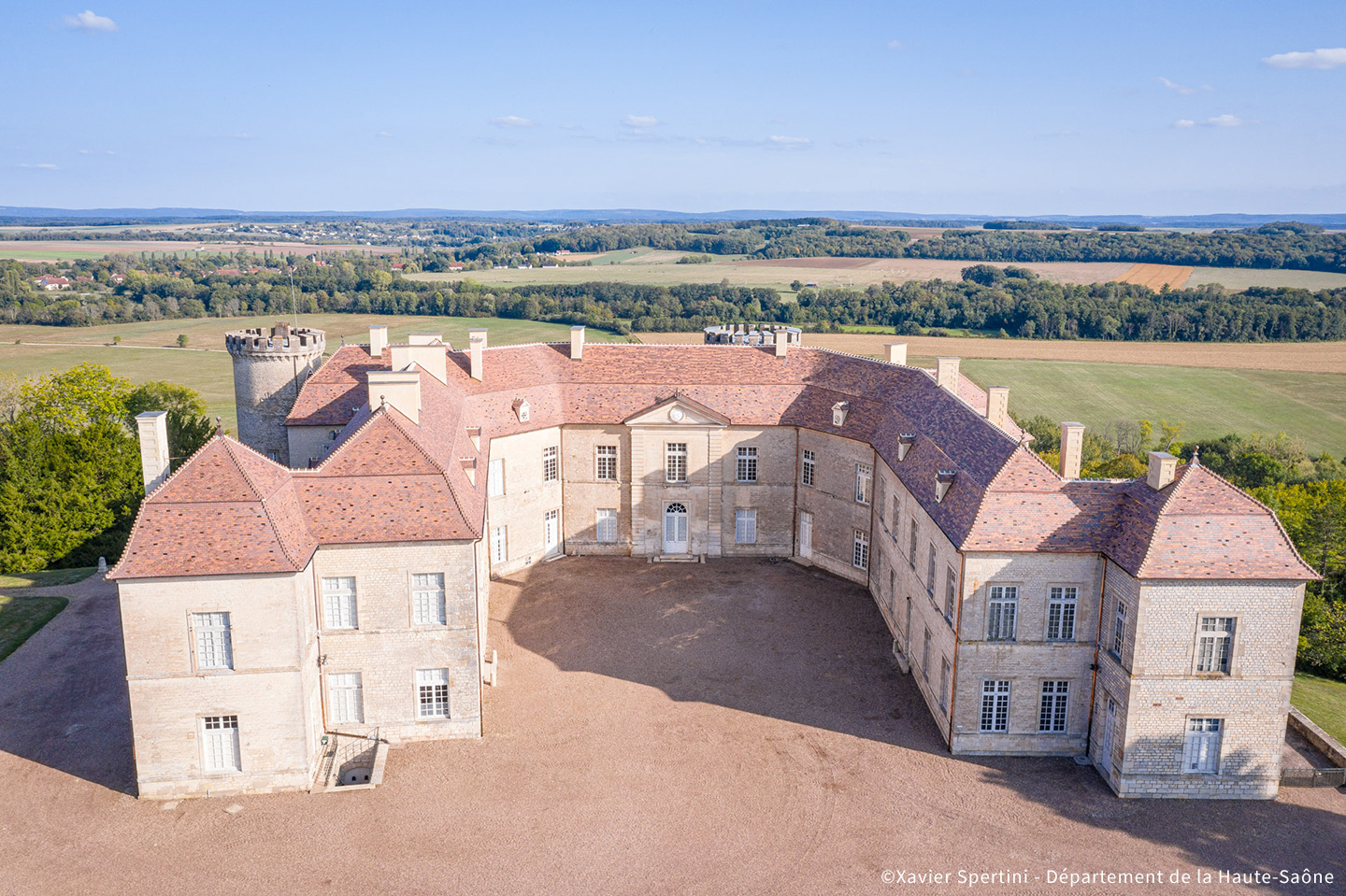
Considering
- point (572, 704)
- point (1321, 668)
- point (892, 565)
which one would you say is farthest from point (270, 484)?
point (1321, 668)

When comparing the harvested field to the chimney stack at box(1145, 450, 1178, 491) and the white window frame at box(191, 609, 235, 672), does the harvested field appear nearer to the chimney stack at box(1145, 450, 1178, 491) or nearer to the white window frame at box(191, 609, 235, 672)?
the chimney stack at box(1145, 450, 1178, 491)

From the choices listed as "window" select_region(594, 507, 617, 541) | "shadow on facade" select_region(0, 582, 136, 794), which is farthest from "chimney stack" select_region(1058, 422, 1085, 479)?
"shadow on facade" select_region(0, 582, 136, 794)

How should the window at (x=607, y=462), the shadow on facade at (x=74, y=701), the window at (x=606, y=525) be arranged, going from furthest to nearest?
the window at (x=606, y=525) → the window at (x=607, y=462) → the shadow on facade at (x=74, y=701)

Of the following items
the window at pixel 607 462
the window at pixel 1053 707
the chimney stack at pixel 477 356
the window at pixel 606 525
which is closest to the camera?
the window at pixel 1053 707

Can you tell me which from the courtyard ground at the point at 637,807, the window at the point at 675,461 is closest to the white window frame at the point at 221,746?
the courtyard ground at the point at 637,807

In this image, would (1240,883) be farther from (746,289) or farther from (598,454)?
(746,289)

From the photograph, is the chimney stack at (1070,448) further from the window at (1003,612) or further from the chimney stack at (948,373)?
the chimney stack at (948,373)

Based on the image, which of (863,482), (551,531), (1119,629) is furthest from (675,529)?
(1119,629)
